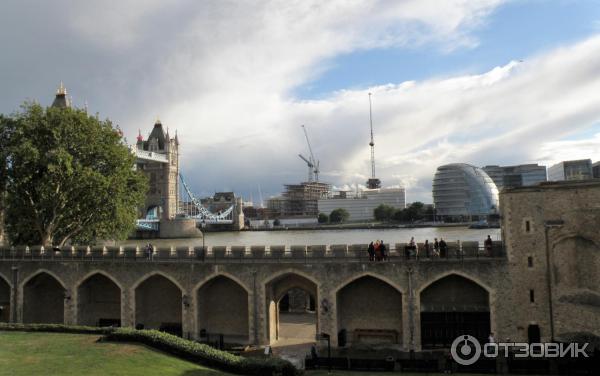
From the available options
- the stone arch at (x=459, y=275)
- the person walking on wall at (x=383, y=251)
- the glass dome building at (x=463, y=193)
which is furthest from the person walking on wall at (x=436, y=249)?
the glass dome building at (x=463, y=193)

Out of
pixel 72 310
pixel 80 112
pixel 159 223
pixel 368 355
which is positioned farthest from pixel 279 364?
pixel 159 223

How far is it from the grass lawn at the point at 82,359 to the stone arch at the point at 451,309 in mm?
11730

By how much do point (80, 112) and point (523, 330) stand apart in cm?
3472

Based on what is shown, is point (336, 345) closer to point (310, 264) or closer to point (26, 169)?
point (310, 264)

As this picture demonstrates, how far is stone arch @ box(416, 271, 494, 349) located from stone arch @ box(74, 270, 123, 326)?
63.7 ft

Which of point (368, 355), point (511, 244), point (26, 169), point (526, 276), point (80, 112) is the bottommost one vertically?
point (368, 355)

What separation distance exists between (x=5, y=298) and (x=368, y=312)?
25238 millimetres

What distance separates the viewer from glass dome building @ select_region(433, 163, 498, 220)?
160500 mm

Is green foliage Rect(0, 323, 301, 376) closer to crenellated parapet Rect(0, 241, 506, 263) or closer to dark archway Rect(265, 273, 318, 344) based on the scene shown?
crenellated parapet Rect(0, 241, 506, 263)

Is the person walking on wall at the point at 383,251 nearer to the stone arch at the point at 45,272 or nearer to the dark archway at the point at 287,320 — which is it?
the dark archway at the point at 287,320

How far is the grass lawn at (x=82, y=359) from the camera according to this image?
62.4ft

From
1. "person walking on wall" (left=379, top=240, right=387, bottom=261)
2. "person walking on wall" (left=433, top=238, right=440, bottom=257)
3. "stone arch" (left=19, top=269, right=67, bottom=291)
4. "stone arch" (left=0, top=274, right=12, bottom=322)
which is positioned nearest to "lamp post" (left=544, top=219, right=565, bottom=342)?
"person walking on wall" (left=433, top=238, right=440, bottom=257)

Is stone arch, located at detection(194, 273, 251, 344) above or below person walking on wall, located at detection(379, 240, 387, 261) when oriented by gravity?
below

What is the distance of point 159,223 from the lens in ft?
415
